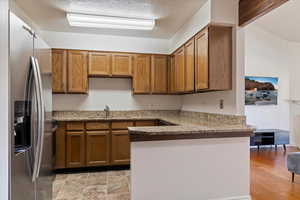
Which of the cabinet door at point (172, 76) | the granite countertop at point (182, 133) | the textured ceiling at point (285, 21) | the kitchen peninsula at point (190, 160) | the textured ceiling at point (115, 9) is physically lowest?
the kitchen peninsula at point (190, 160)

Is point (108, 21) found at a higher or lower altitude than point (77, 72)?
higher

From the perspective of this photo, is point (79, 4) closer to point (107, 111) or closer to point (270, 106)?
point (107, 111)

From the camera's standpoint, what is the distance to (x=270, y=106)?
5.72 m

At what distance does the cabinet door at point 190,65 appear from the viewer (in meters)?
3.08

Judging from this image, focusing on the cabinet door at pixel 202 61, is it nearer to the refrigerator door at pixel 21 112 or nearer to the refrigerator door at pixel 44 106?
the refrigerator door at pixel 44 106

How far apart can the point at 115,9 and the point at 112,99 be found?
1858mm

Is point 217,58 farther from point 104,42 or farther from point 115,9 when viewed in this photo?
point 104,42

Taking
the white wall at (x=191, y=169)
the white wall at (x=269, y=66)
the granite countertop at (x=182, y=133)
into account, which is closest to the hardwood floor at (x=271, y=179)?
the white wall at (x=191, y=169)

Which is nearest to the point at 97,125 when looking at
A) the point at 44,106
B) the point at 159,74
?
the point at 159,74

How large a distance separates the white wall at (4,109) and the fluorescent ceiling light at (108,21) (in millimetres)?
1894

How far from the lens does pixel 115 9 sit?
293 centimetres

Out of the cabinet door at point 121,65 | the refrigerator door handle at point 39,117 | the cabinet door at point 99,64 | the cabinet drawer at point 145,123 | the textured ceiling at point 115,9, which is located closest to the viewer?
the refrigerator door handle at point 39,117

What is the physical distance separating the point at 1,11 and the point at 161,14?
228cm

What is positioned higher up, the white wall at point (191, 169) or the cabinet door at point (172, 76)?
the cabinet door at point (172, 76)
